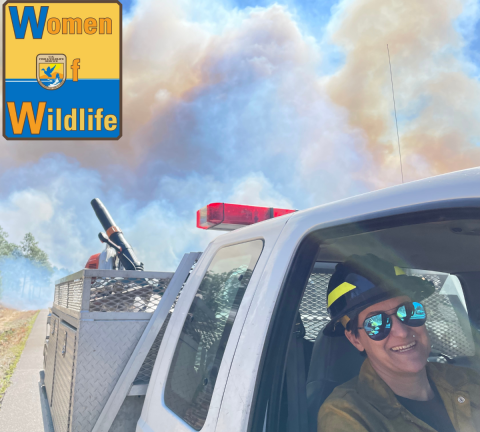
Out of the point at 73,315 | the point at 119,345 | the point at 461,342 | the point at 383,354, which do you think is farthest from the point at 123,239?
the point at 383,354

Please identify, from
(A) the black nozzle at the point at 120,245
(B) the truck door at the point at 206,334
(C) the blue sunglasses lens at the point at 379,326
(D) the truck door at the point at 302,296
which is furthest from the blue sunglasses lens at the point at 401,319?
(A) the black nozzle at the point at 120,245

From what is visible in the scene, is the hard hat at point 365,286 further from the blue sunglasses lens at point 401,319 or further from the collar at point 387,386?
the collar at point 387,386

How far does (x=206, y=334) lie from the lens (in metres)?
1.76

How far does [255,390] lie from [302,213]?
0.60 metres

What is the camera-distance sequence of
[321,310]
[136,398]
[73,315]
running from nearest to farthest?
[136,398]
[321,310]
[73,315]

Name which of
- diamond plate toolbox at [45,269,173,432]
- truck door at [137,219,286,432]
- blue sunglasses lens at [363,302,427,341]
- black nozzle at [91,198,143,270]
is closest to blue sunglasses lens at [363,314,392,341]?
blue sunglasses lens at [363,302,427,341]

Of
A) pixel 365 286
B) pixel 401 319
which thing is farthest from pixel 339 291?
pixel 401 319

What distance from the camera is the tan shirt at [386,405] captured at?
4.69 ft

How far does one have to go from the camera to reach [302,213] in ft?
4.97

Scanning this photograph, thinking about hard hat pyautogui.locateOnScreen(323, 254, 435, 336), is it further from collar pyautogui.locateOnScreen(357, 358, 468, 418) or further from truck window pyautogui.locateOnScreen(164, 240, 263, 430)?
truck window pyautogui.locateOnScreen(164, 240, 263, 430)

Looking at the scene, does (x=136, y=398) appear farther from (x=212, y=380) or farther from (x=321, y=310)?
(x=321, y=310)

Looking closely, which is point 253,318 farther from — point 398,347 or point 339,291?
point 398,347

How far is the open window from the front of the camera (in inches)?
51.9

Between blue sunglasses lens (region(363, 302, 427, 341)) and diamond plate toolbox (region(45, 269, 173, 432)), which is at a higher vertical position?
blue sunglasses lens (region(363, 302, 427, 341))
